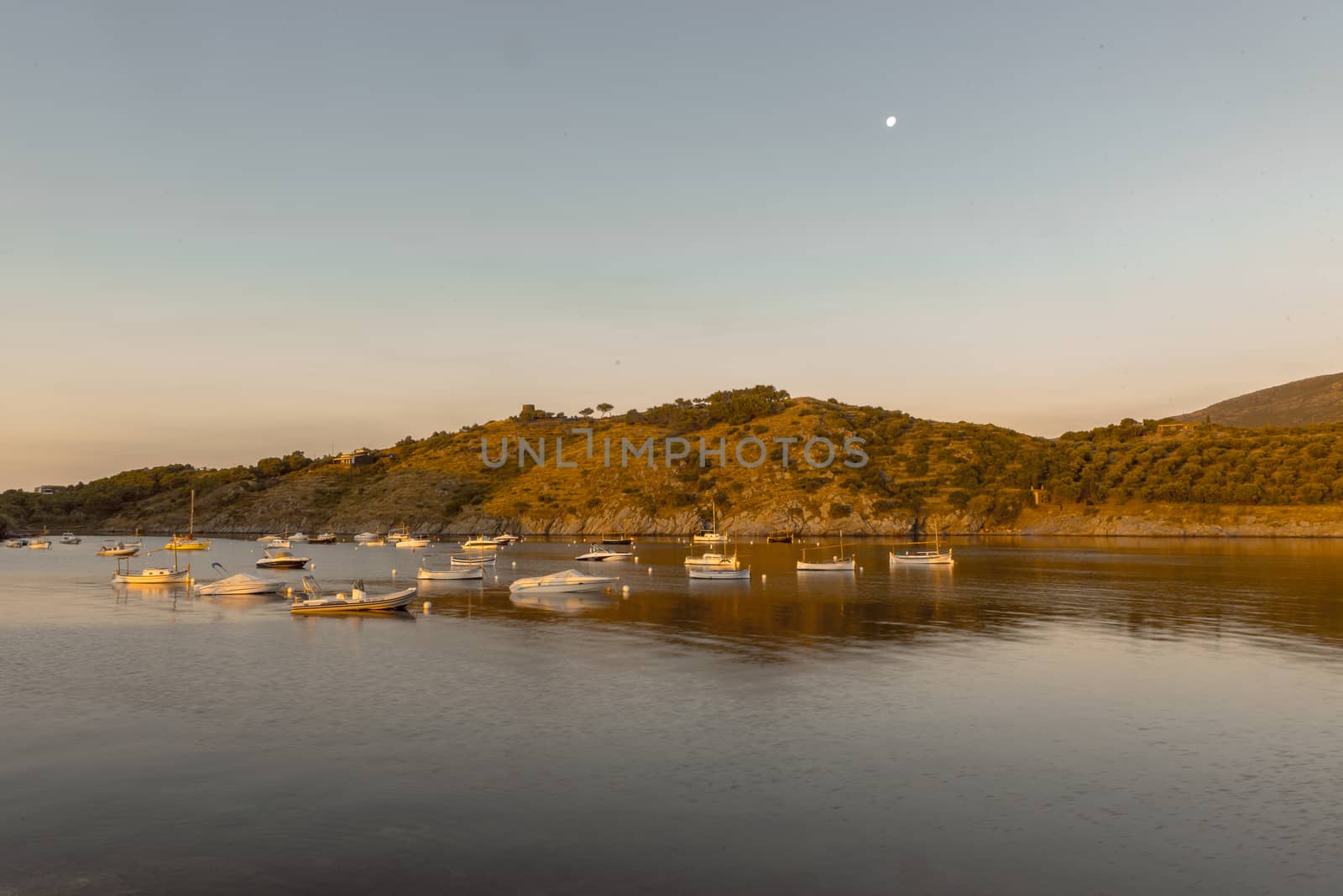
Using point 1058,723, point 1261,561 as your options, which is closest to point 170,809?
point 1058,723

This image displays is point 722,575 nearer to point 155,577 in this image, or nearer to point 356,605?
point 356,605

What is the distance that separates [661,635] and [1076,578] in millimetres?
54516

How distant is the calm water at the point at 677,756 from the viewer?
18.0 m

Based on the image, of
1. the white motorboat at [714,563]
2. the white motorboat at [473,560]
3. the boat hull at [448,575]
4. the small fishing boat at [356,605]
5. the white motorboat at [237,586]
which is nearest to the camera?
the small fishing boat at [356,605]

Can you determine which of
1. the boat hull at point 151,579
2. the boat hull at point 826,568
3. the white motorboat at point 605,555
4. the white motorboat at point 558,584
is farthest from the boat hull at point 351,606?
the white motorboat at point 605,555

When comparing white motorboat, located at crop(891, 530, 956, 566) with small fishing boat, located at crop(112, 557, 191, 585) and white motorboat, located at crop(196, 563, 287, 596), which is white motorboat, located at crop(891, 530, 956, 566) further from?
small fishing boat, located at crop(112, 557, 191, 585)

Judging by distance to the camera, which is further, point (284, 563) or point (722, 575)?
point (284, 563)

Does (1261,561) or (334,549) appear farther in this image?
(334,549)

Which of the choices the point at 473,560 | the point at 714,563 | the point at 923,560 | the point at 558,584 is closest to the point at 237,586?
the point at 558,584

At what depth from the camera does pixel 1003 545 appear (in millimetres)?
156500

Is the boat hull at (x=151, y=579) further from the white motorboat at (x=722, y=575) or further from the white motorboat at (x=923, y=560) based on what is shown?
the white motorboat at (x=923, y=560)

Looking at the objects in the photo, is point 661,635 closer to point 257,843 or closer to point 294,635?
point 294,635

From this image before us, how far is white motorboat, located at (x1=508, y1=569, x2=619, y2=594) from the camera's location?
76.9 metres

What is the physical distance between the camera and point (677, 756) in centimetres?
2583
